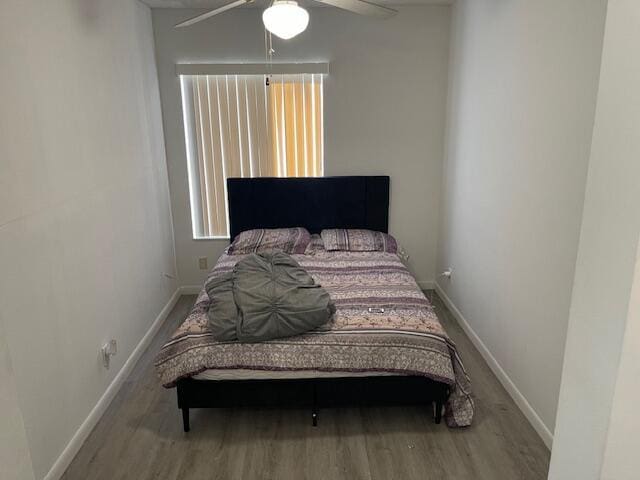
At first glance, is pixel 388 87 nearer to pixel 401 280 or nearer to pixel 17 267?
→ pixel 401 280

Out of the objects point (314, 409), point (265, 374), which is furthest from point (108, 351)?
point (314, 409)

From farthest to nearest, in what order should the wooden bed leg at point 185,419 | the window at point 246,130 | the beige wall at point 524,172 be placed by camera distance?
1. the window at point 246,130
2. the wooden bed leg at point 185,419
3. the beige wall at point 524,172

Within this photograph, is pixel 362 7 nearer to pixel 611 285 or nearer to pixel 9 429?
pixel 611 285

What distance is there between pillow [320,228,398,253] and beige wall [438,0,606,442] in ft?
2.01

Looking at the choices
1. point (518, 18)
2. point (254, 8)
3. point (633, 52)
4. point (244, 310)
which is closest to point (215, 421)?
point (244, 310)

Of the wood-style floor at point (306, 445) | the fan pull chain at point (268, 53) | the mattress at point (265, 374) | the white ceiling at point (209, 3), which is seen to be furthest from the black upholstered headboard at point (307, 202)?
the mattress at point (265, 374)

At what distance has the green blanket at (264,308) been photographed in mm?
2428

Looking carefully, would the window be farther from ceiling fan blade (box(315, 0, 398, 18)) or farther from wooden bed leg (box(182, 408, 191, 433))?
wooden bed leg (box(182, 408, 191, 433))

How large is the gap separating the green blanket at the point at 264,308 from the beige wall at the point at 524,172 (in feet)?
3.73

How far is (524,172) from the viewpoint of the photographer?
104 inches

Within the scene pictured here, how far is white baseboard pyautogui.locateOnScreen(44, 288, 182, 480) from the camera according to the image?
225 cm

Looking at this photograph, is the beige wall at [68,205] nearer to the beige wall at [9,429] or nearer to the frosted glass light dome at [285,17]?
the beige wall at [9,429]

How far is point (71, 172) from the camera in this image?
245 cm

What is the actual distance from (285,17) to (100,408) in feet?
7.74
